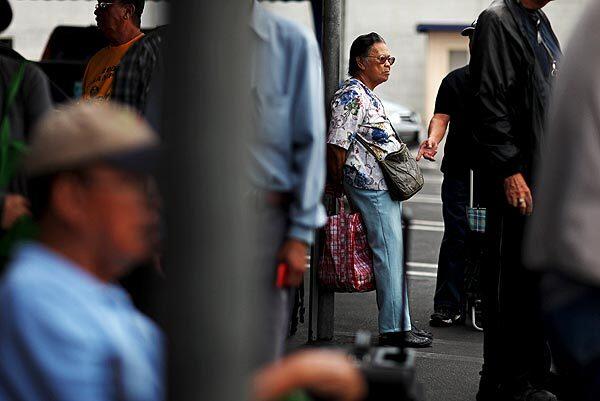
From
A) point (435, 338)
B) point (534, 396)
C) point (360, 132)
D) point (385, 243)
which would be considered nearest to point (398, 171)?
point (360, 132)

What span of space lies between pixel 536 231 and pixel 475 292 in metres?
4.47

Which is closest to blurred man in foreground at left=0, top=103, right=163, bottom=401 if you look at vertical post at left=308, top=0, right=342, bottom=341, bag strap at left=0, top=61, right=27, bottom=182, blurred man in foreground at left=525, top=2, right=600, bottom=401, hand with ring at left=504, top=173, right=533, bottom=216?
blurred man in foreground at left=525, top=2, right=600, bottom=401

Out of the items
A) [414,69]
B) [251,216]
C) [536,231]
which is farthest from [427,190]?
[251,216]

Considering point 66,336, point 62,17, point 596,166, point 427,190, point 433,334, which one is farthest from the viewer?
point 62,17

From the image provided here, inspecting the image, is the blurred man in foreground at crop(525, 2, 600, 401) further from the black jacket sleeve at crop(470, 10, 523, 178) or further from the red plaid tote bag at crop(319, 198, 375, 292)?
the red plaid tote bag at crop(319, 198, 375, 292)

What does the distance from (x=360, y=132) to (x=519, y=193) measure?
159 cm

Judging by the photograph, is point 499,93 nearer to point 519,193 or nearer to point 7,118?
point 519,193

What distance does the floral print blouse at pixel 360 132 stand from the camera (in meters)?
6.35

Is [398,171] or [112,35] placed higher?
[112,35]

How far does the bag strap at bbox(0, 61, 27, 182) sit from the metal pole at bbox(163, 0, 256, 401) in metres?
2.37

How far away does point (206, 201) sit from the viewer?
174 centimetres

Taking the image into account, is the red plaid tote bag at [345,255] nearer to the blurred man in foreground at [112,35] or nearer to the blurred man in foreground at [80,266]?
the blurred man in foreground at [112,35]

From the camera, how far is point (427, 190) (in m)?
18.1

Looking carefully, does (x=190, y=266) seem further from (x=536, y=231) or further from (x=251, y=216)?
(x=536, y=231)
